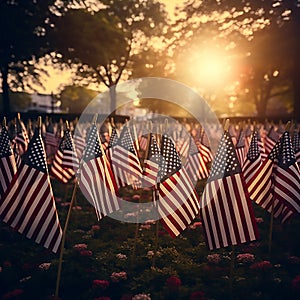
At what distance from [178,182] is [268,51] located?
25.1 m

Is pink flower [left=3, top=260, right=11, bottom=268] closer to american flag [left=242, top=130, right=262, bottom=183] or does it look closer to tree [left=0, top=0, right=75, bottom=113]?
american flag [left=242, top=130, right=262, bottom=183]

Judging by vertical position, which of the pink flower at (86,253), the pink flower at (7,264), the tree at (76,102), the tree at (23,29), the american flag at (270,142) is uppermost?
the tree at (76,102)

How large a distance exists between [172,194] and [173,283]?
1.39 m

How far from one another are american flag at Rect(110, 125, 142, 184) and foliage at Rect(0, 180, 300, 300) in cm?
140

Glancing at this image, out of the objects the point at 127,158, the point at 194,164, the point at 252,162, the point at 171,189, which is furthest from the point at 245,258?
the point at 194,164

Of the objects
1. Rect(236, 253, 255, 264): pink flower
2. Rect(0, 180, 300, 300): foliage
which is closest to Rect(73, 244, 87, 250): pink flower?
Rect(0, 180, 300, 300): foliage

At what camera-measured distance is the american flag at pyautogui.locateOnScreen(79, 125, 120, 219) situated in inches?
236

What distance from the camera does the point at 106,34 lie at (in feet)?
132

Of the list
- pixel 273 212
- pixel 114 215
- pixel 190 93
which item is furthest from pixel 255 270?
pixel 190 93

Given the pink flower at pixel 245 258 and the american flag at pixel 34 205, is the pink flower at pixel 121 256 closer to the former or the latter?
the american flag at pixel 34 205

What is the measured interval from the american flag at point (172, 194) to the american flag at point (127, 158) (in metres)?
2.73

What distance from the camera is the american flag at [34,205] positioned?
539 cm

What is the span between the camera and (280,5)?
2475 cm

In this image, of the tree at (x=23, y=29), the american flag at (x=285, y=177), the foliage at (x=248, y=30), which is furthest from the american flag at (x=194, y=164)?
the tree at (x=23, y=29)
